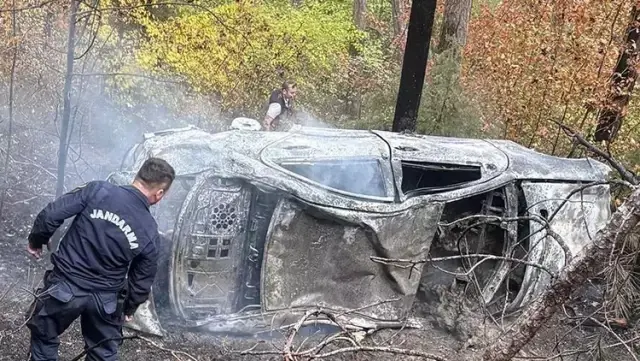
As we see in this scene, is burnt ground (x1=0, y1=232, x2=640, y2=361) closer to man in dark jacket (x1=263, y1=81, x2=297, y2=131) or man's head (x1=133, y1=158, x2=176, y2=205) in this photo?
man's head (x1=133, y1=158, x2=176, y2=205)

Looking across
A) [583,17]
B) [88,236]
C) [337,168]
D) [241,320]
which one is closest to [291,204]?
[337,168]

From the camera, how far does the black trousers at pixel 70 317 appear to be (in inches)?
153

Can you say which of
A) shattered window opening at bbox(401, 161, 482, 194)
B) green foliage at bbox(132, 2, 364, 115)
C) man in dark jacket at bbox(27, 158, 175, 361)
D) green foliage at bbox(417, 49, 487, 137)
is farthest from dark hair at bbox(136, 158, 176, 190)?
green foliage at bbox(417, 49, 487, 137)

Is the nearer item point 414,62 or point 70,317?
point 70,317

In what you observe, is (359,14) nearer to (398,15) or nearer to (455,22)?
(398,15)

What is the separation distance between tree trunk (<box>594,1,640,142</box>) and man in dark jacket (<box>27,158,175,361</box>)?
24.3ft

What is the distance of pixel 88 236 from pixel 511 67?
7.86m

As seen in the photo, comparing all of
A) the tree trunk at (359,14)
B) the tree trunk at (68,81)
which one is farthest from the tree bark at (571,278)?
the tree trunk at (359,14)

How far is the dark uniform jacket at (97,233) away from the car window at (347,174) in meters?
1.62

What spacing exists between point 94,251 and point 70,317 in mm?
437

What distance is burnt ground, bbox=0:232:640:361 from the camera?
4.79m

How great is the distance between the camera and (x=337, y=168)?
543cm

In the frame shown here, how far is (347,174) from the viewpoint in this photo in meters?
5.45

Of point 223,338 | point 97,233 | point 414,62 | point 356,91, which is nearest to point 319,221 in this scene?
point 223,338
